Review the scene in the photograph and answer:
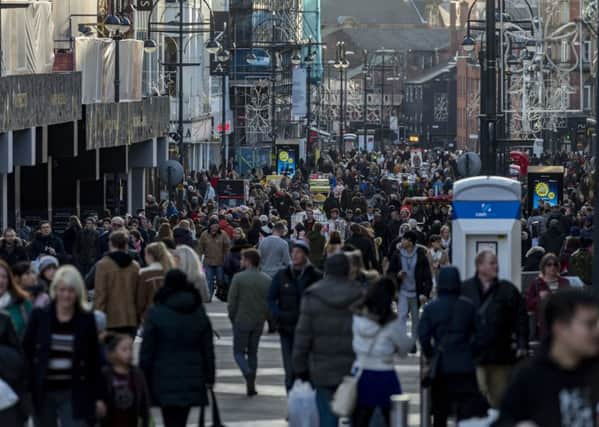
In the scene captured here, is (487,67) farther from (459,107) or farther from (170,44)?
(459,107)

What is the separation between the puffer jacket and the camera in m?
13.2

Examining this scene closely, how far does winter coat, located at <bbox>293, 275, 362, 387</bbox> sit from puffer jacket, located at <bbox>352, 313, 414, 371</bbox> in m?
0.39

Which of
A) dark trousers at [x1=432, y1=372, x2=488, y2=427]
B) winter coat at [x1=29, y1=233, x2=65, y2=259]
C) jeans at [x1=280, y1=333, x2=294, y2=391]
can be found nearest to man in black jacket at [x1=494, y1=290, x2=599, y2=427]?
dark trousers at [x1=432, y1=372, x2=488, y2=427]

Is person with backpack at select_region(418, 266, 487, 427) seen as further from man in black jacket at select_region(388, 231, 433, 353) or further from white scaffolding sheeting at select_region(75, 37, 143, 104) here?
white scaffolding sheeting at select_region(75, 37, 143, 104)

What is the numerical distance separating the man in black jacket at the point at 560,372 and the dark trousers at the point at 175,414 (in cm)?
521

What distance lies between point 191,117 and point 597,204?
63.6 meters

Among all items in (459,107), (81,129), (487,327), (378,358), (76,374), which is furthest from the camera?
(459,107)

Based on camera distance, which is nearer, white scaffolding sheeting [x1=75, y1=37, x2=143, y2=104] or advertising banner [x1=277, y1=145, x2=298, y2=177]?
white scaffolding sheeting [x1=75, y1=37, x2=143, y2=104]

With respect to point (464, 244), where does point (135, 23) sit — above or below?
above

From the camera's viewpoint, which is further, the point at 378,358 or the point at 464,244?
the point at 464,244

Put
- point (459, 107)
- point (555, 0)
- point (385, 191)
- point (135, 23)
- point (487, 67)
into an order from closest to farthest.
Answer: point (487, 67) → point (385, 191) → point (135, 23) → point (555, 0) → point (459, 107)

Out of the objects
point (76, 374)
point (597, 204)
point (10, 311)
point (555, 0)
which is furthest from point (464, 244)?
point (555, 0)

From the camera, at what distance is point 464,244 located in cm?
1988

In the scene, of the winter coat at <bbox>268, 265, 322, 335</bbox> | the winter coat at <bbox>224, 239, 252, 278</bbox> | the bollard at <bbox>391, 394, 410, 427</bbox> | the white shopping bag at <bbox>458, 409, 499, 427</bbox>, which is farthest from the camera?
the winter coat at <bbox>224, 239, 252, 278</bbox>
